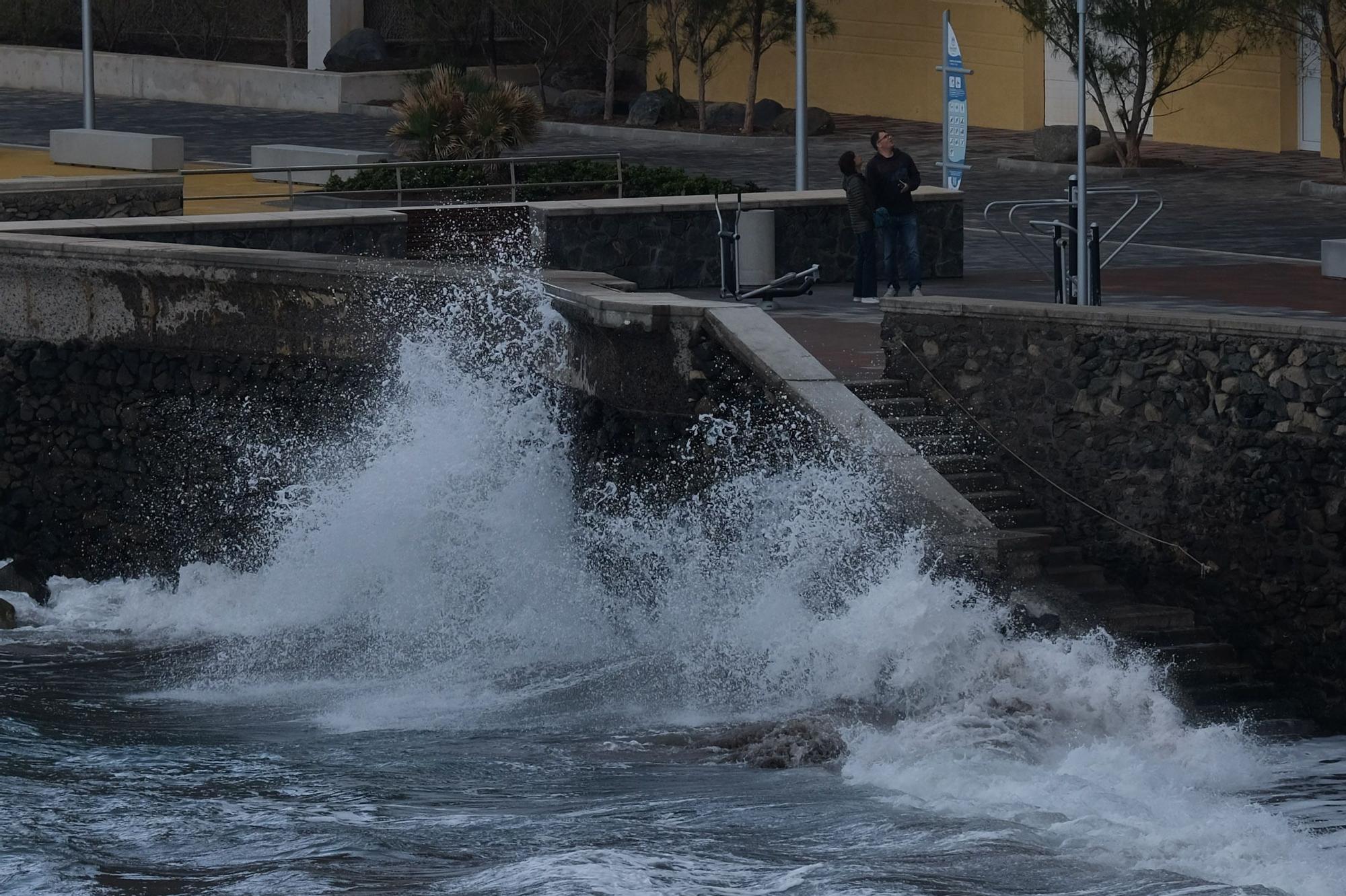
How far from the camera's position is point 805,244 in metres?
20.5

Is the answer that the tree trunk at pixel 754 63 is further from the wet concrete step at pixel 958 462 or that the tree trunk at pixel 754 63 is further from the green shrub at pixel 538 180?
the wet concrete step at pixel 958 462

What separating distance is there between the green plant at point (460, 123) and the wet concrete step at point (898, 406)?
12.4 m

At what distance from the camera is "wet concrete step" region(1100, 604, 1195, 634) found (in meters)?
13.5

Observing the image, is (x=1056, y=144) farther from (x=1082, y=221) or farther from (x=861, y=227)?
(x=1082, y=221)

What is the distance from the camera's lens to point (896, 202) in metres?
18.9

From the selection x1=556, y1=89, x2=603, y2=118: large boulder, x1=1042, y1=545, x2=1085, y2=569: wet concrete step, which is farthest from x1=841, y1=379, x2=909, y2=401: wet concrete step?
x1=556, y1=89, x2=603, y2=118: large boulder

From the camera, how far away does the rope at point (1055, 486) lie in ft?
45.5

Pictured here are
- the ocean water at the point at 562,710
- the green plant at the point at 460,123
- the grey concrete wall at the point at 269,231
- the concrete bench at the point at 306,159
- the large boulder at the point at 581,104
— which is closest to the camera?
the ocean water at the point at 562,710

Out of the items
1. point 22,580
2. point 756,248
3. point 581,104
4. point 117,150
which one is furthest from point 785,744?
point 581,104

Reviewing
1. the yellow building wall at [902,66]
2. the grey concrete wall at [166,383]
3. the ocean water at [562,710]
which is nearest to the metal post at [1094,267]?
the ocean water at [562,710]

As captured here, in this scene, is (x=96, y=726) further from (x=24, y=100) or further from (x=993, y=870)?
(x=24, y=100)

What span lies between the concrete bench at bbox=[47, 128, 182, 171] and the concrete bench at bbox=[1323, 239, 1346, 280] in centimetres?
1594

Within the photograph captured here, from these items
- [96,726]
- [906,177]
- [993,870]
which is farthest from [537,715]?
[906,177]

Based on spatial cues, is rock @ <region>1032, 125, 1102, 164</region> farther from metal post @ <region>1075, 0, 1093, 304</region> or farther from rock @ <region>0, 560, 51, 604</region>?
rock @ <region>0, 560, 51, 604</region>
